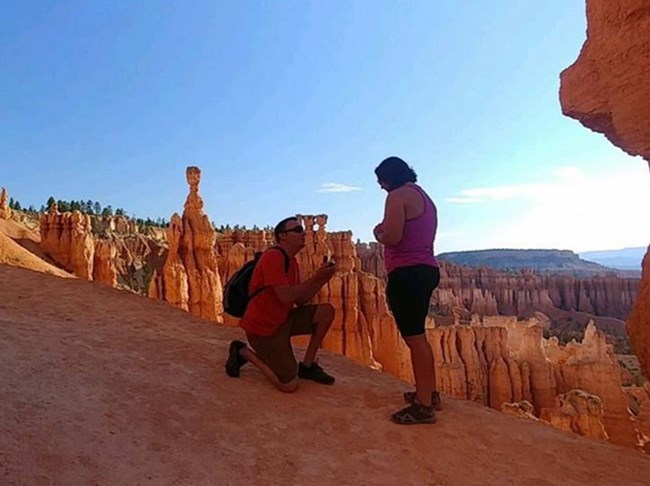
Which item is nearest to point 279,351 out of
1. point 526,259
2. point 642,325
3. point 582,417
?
point 642,325

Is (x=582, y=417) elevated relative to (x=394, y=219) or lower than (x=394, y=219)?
lower

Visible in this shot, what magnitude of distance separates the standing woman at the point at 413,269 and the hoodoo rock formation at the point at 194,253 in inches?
602

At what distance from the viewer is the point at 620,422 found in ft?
66.2

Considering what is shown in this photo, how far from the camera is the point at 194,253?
19.0 metres

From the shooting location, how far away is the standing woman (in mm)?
3570

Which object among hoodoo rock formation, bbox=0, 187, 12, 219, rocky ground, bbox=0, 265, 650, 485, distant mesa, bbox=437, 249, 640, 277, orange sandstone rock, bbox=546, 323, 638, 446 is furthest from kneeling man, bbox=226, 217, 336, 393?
distant mesa, bbox=437, 249, 640, 277

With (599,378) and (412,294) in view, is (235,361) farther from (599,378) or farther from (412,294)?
(599,378)

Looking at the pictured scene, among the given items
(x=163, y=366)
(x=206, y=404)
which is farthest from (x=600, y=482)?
(x=163, y=366)

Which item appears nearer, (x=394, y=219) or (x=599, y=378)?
(x=394, y=219)

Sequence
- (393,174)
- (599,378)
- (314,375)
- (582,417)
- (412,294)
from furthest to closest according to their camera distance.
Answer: (599,378) → (582,417) → (314,375) → (393,174) → (412,294)

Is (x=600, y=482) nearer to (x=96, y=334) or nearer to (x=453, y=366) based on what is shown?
(x=96, y=334)

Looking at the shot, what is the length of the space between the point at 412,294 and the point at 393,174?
85 centimetres

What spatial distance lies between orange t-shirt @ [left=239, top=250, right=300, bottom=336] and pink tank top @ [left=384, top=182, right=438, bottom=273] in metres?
0.80

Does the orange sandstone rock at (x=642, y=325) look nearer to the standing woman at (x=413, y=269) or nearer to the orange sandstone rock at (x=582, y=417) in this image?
the standing woman at (x=413, y=269)
